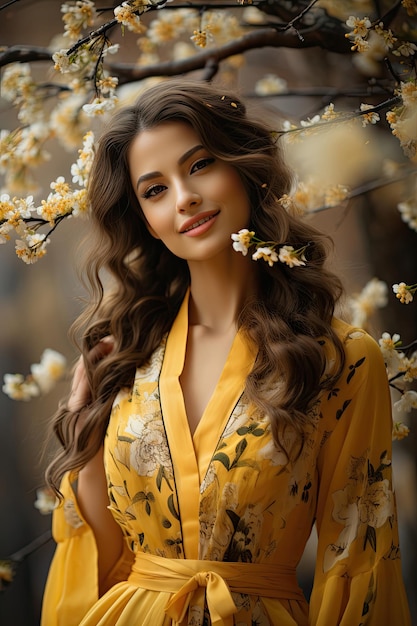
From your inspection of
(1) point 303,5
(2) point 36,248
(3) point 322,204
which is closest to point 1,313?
(2) point 36,248

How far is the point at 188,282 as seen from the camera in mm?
1809

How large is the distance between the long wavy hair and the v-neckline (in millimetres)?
40

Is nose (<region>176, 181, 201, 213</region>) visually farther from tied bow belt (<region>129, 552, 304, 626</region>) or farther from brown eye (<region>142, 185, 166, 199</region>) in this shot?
tied bow belt (<region>129, 552, 304, 626</region>)

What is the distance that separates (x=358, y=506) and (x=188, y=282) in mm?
652

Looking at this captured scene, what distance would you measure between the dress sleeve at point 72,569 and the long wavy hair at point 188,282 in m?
0.09

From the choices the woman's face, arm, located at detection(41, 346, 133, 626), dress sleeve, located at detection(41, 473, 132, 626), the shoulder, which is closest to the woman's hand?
arm, located at detection(41, 346, 133, 626)

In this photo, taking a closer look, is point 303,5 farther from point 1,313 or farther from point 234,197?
point 1,313

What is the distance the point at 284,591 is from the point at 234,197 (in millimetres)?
781

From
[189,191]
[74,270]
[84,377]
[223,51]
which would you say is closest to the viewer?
[189,191]

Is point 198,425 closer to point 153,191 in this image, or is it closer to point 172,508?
point 172,508

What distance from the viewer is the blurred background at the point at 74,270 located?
2.08 metres

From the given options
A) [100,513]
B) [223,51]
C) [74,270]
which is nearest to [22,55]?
[223,51]

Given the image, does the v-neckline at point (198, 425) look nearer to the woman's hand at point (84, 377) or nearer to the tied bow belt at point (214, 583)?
the tied bow belt at point (214, 583)

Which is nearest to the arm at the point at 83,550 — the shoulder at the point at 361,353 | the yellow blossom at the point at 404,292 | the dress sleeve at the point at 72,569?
the dress sleeve at the point at 72,569
